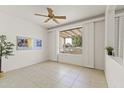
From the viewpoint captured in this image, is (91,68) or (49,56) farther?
(49,56)

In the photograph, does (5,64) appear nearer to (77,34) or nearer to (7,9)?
(7,9)

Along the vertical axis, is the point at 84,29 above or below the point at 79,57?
above

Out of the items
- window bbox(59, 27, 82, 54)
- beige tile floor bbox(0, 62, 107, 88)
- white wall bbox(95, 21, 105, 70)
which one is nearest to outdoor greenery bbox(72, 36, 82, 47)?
window bbox(59, 27, 82, 54)

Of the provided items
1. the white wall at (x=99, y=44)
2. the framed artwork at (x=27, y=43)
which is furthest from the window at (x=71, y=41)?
the framed artwork at (x=27, y=43)

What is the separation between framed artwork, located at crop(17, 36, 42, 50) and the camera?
17.4ft

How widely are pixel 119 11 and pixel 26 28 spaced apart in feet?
14.6

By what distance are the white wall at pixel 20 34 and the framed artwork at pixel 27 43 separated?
19 centimetres

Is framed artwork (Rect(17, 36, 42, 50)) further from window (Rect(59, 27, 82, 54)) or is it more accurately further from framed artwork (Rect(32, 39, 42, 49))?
window (Rect(59, 27, 82, 54))

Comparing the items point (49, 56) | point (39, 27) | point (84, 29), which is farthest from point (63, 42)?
point (84, 29)

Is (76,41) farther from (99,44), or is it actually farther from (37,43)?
(37,43)

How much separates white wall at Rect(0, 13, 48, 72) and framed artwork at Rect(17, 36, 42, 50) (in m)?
0.19

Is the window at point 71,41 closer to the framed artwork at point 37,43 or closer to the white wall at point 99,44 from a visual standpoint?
the white wall at point 99,44

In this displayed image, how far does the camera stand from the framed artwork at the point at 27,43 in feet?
17.4

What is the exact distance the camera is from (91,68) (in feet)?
17.0
